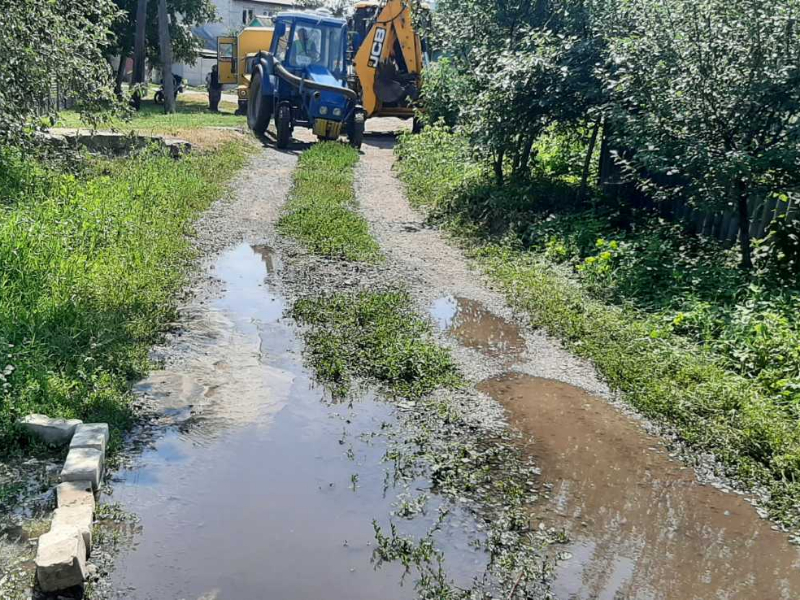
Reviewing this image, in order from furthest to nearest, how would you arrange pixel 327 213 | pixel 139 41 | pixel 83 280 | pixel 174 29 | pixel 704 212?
pixel 174 29
pixel 139 41
pixel 327 213
pixel 704 212
pixel 83 280

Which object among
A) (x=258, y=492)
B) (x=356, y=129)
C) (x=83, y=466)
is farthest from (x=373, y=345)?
(x=356, y=129)

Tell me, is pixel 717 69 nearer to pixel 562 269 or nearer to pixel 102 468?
pixel 562 269

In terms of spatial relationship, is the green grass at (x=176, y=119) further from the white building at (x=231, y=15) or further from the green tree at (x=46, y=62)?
the white building at (x=231, y=15)

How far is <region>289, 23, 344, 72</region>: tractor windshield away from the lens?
693 inches

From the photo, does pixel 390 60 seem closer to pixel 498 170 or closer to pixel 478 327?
pixel 498 170

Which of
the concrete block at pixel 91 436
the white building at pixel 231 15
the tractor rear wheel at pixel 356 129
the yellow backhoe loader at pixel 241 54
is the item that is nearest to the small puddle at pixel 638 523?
the concrete block at pixel 91 436

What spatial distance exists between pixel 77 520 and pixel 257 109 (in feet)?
49.8

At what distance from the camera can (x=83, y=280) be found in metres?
6.84

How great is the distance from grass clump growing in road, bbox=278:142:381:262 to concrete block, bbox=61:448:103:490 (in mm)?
5054

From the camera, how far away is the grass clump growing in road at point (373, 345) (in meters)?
5.91

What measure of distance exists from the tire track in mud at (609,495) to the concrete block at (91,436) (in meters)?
2.43

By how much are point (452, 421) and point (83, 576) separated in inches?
99.8

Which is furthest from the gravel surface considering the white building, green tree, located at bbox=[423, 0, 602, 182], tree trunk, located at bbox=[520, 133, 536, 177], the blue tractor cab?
the white building

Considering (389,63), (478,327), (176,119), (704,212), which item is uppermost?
(389,63)
